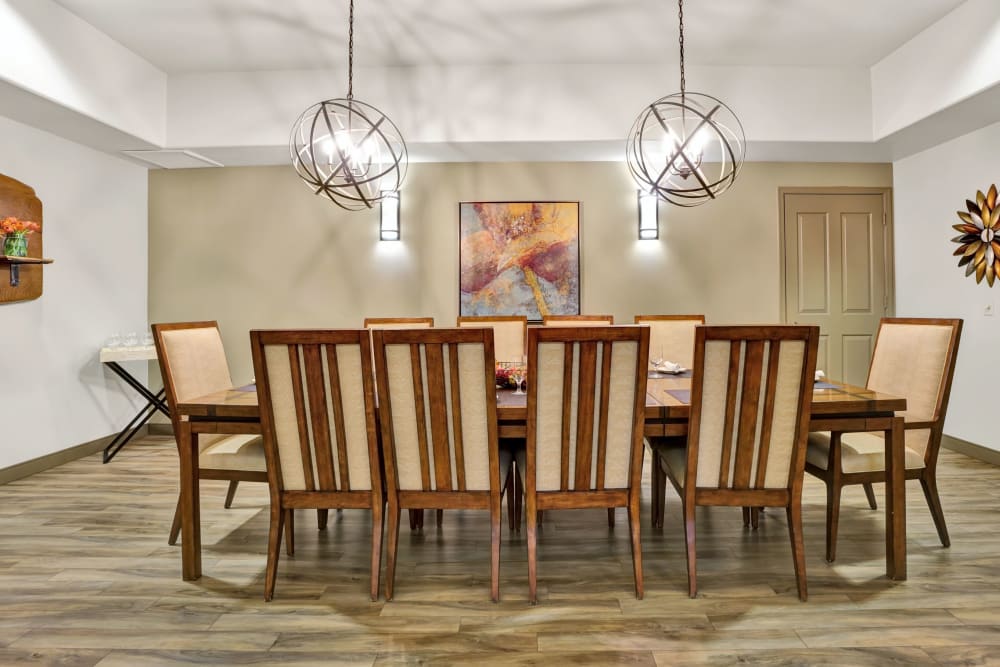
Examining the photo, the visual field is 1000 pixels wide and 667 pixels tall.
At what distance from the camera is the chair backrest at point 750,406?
6.41ft

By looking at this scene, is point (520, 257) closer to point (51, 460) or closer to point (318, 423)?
point (318, 423)

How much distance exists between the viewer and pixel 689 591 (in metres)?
2.10

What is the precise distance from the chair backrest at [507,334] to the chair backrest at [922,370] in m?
1.94

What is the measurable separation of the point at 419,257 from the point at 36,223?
8.47ft

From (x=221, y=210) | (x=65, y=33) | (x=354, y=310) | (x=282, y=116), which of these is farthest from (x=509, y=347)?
(x=65, y=33)

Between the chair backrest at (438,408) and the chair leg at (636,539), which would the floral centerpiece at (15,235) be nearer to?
the chair backrest at (438,408)

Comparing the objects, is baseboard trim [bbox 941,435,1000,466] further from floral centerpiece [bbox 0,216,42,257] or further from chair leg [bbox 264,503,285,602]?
floral centerpiece [bbox 0,216,42,257]

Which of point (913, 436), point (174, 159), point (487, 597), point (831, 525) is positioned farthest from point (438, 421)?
point (174, 159)

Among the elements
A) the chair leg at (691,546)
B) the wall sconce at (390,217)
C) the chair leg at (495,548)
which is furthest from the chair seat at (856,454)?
the wall sconce at (390,217)

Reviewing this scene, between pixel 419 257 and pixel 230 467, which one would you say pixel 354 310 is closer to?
pixel 419 257

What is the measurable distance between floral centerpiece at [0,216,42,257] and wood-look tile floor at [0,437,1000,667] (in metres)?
1.56

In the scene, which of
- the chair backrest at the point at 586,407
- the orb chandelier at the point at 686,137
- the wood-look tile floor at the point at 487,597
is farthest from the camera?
the orb chandelier at the point at 686,137

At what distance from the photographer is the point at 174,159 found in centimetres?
463

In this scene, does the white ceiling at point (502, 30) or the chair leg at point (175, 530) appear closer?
the chair leg at point (175, 530)
